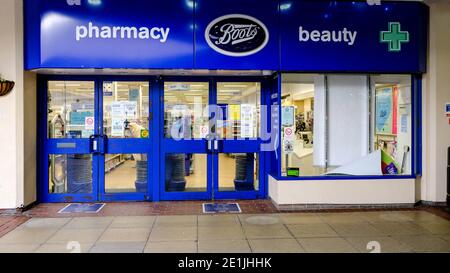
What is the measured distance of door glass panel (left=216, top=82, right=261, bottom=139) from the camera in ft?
26.7

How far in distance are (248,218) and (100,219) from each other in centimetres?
231

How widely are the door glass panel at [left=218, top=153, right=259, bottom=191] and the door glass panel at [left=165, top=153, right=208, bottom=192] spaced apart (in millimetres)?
322

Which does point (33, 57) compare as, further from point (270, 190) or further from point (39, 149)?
point (270, 190)

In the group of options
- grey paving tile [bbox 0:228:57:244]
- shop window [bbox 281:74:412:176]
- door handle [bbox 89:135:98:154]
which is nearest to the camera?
grey paving tile [bbox 0:228:57:244]

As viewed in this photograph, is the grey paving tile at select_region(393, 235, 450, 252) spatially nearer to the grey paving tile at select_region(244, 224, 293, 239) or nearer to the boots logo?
the grey paving tile at select_region(244, 224, 293, 239)

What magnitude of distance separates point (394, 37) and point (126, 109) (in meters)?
4.92

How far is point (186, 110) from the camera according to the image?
8.07m

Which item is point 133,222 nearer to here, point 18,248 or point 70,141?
point 18,248

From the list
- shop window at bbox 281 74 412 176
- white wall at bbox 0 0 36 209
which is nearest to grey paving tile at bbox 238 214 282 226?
shop window at bbox 281 74 412 176

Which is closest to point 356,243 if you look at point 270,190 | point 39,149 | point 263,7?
point 270,190

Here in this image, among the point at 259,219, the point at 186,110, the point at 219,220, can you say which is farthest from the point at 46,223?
the point at 259,219

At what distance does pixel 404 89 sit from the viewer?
7.89m
